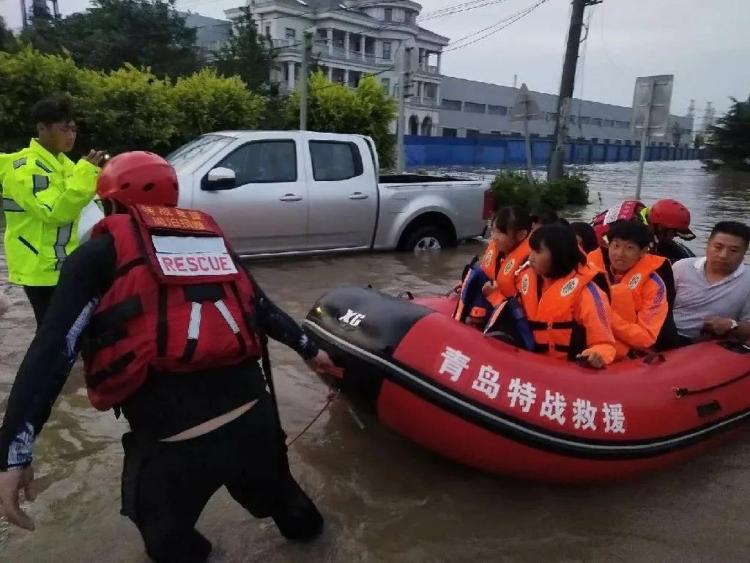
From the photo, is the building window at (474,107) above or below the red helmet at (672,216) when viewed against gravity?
above

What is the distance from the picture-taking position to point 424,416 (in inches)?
129

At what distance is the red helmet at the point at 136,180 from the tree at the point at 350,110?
13.5 m

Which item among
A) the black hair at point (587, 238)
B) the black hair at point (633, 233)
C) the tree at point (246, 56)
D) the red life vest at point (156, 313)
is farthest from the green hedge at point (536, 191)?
the tree at point (246, 56)

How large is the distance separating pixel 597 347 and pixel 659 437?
57 centimetres

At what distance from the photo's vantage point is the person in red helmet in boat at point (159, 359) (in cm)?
189

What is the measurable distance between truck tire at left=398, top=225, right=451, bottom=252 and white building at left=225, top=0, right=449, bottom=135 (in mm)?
49067

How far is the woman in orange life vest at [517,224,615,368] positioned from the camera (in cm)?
351

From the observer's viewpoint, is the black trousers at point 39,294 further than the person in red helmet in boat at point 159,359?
Yes

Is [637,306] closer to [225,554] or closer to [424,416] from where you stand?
[424,416]

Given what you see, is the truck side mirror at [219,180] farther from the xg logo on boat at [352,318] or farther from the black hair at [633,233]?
the black hair at [633,233]

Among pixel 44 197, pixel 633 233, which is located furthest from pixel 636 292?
pixel 44 197

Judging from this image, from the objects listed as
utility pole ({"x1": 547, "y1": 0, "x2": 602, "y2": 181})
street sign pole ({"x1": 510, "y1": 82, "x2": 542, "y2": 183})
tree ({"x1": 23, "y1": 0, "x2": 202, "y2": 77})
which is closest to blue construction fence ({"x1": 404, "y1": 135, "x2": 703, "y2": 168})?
utility pole ({"x1": 547, "y1": 0, "x2": 602, "y2": 181})

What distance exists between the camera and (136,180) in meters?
2.12

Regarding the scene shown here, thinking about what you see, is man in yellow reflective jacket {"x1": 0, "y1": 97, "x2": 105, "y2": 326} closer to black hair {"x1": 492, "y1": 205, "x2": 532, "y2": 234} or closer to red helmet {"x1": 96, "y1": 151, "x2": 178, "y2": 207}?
red helmet {"x1": 96, "y1": 151, "x2": 178, "y2": 207}
